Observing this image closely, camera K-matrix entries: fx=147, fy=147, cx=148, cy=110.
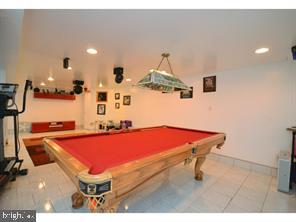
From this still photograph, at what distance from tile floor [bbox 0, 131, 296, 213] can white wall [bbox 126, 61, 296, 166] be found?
0.63m

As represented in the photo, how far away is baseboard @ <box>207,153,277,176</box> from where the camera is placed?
9.53 ft

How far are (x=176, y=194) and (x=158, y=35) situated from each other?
2.23m

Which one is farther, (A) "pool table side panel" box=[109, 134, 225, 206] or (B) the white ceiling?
(B) the white ceiling

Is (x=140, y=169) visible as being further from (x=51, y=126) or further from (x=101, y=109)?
(x=51, y=126)

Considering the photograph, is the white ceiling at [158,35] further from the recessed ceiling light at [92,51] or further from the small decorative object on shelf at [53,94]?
the small decorative object on shelf at [53,94]

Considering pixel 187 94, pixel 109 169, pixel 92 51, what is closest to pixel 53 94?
pixel 92 51

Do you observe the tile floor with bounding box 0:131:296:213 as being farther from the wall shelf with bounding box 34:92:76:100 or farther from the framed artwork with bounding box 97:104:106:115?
the wall shelf with bounding box 34:92:76:100

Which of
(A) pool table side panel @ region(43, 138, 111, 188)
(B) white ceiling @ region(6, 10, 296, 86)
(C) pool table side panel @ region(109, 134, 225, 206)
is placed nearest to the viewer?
(A) pool table side panel @ region(43, 138, 111, 188)

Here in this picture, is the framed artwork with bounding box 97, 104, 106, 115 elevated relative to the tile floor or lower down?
elevated

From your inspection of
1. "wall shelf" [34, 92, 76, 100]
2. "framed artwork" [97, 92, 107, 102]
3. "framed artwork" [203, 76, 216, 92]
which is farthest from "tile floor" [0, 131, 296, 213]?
"wall shelf" [34, 92, 76, 100]

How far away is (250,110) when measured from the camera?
3.16m

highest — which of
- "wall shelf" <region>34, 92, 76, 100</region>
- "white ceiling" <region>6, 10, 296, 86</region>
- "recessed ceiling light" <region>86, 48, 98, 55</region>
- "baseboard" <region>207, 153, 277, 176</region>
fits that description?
"recessed ceiling light" <region>86, 48, 98, 55</region>

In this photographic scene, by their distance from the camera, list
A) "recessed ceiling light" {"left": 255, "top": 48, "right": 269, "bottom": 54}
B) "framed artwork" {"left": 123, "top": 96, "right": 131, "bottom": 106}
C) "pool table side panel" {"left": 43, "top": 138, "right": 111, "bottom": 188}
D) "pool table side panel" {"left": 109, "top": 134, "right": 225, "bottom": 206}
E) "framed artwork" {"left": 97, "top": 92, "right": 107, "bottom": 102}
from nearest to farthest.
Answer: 1. "pool table side panel" {"left": 43, "top": 138, "right": 111, "bottom": 188}
2. "pool table side panel" {"left": 109, "top": 134, "right": 225, "bottom": 206}
3. "recessed ceiling light" {"left": 255, "top": 48, "right": 269, "bottom": 54}
4. "framed artwork" {"left": 123, "top": 96, "right": 131, "bottom": 106}
5. "framed artwork" {"left": 97, "top": 92, "right": 107, "bottom": 102}

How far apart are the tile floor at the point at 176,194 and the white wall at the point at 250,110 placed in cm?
63
